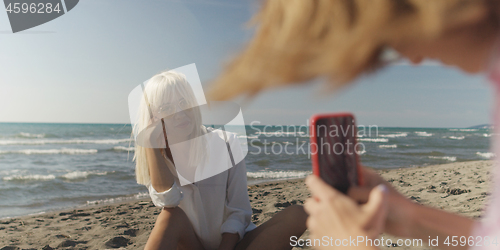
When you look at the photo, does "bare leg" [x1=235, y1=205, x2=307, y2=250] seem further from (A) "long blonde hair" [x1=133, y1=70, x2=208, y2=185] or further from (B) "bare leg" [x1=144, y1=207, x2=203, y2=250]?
(A) "long blonde hair" [x1=133, y1=70, x2=208, y2=185]

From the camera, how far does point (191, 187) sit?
2455 millimetres

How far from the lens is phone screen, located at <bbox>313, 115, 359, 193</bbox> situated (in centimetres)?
85

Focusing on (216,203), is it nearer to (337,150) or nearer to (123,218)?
(337,150)

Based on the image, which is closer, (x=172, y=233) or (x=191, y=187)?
(x=172, y=233)

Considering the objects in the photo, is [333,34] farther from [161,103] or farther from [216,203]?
[216,203]

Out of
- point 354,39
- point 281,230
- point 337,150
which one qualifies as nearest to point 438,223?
point 337,150

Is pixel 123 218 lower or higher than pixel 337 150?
lower

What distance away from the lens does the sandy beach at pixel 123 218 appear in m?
3.94

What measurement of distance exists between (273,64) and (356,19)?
5.6 inches

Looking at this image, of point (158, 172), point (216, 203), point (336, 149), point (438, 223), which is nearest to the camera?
point (336, 149)

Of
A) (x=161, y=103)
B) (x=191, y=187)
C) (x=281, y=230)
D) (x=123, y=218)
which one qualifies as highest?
(x=161, y=103)

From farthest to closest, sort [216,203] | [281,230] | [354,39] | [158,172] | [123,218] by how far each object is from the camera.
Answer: [123,218] < [216,203] < [158,172] < [281,230] < [354,39]

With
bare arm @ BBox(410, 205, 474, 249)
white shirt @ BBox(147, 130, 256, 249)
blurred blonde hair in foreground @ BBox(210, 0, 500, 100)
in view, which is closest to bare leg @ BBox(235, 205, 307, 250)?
white shirt @ BBox(147, 130, 256, 249)

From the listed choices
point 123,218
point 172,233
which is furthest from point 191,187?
point 123,218
